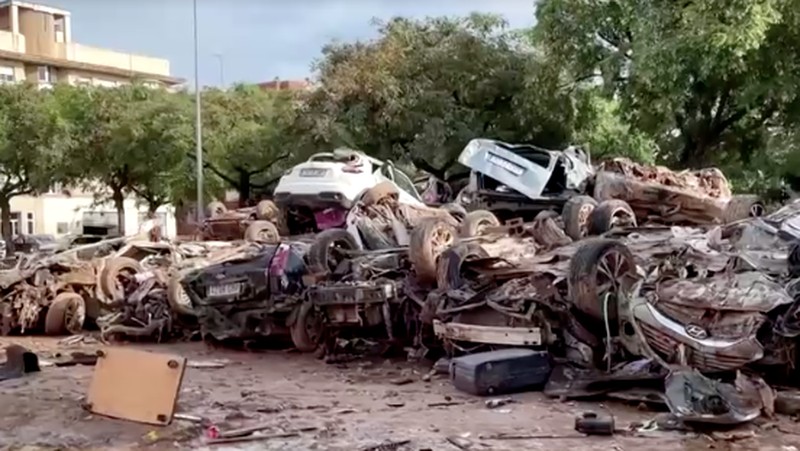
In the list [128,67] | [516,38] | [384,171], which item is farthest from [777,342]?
[128,67]

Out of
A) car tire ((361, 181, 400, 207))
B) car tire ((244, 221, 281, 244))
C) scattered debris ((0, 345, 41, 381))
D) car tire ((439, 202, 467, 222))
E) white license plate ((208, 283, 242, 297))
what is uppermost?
car tire ((361, 181, 400, 207))

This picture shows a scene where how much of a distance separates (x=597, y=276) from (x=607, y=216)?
4.96 m

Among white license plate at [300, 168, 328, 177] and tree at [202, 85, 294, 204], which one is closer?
white license plate at [300, 168, 328, 177]

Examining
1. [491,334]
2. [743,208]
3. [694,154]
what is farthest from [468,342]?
[694,154]

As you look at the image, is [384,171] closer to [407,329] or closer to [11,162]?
[407,329]

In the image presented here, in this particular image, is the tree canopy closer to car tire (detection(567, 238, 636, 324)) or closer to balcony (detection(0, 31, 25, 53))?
car tire (detection(567, 238, 636, 324))

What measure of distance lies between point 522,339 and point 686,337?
5.57 ft

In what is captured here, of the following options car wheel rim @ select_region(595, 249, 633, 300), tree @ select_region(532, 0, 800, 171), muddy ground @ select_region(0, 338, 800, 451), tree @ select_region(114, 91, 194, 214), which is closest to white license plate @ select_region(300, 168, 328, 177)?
muddy ground @ select_region(0, 338, 800, 451)

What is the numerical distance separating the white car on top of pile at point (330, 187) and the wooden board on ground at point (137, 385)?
23.8 feet

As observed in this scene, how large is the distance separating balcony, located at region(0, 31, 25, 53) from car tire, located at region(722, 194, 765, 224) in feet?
152

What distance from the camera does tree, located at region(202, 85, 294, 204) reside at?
29719 millimetres

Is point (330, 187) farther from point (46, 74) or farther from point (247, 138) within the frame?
point (46, 74)

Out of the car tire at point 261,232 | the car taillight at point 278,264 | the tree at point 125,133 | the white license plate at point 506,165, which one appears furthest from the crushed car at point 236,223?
the tree at point 125,133

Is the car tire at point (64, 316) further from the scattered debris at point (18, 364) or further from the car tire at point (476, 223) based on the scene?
the car tire at point (476, 223)
